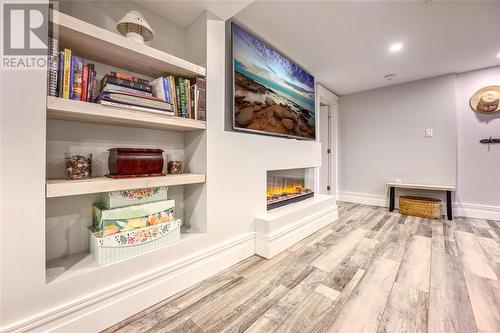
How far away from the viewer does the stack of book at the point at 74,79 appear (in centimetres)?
101

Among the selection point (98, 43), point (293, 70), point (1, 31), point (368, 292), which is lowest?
point (368, 292)

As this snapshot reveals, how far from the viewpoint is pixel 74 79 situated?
1.06 m

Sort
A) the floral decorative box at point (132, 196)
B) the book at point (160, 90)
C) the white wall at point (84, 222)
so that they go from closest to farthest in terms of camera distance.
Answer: the white wall at point (84, 222) → the floral decorative box at point (132, 196) → the book at point (160, 90)

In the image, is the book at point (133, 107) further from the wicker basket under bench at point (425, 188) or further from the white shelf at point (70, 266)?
the wicker basket under bench at point (425, 188)

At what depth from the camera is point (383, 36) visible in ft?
6.84

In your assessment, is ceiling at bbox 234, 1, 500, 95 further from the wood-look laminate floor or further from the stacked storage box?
the wood-look laminate floor

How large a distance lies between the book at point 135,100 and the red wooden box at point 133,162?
0.27 meters

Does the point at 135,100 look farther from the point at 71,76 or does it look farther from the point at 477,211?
the point at 477,211

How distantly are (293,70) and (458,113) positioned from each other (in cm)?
264

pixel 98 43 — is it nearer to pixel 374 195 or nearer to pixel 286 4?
pixel 286 4

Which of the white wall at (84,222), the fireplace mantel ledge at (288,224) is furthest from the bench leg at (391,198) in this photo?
the white wall at (84,222)

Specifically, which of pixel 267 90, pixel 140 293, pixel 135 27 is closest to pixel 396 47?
pixel 267 90

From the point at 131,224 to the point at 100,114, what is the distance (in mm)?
623

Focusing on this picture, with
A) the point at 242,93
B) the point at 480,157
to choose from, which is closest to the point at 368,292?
the point at 242,93
